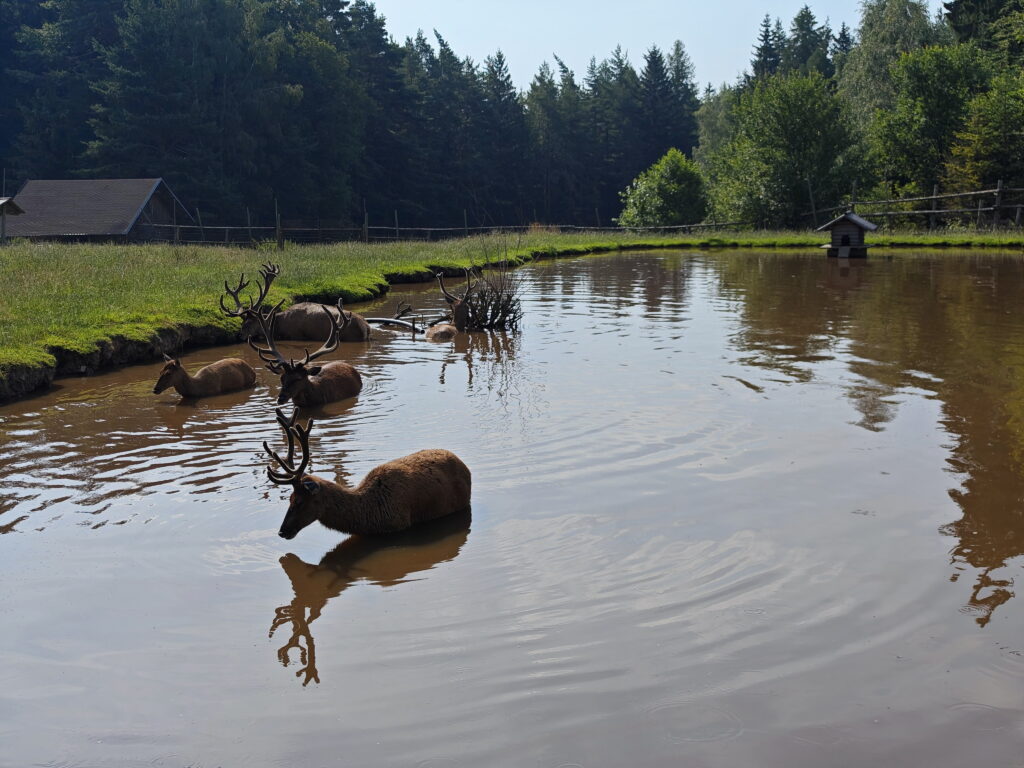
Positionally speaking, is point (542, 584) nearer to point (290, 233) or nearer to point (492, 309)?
point (492, 309)

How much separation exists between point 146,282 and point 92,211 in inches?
1064

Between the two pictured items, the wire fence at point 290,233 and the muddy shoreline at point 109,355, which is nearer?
the muddy shoreline at point 109,355

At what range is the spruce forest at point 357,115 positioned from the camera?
52531mm

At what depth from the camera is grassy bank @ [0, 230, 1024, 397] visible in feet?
42.0

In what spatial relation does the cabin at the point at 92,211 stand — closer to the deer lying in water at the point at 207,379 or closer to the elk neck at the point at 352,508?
the deer lying in water at the point at 207,379

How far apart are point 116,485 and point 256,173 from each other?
5457cm

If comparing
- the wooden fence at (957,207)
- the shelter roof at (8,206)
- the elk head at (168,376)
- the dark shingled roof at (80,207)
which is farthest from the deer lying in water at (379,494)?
the wooden fence at (957,207)

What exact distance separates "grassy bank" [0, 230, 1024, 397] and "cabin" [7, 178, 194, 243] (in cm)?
1326

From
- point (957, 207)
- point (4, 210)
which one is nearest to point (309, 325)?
point (4, 210)

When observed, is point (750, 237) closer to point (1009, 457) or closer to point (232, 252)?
point (232, 252)

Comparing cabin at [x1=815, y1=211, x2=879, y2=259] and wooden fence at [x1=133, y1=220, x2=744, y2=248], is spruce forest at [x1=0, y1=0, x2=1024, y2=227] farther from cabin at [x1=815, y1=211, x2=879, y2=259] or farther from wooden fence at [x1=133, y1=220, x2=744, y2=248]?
cabin at [x1=815, y1=211, x2=879, y2=259]

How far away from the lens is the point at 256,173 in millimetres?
59750

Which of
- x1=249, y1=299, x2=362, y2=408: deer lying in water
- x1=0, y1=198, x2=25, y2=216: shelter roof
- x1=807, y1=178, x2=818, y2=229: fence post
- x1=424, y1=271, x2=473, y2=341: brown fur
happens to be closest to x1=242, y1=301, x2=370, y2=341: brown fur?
x1=424, y1=271, x2=473, y2=341: brown fur

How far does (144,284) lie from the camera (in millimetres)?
17531
